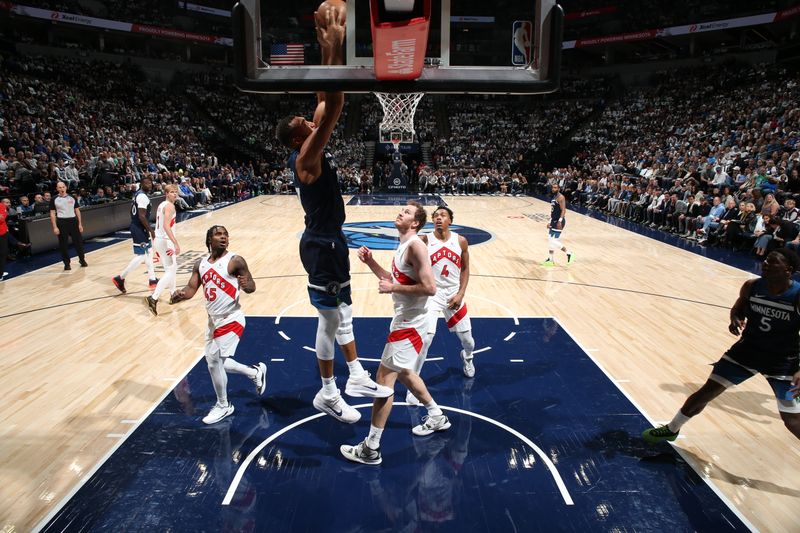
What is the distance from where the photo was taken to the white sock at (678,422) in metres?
4.04

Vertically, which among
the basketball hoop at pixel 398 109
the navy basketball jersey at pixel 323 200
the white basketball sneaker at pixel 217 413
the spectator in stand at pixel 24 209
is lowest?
the white basketball sneaker at pixel 217 413

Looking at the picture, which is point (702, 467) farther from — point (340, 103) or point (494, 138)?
point (494, 138)

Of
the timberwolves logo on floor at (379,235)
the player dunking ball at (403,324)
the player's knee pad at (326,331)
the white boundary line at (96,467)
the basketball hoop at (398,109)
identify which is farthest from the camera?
the basketball hoop at (398,109)

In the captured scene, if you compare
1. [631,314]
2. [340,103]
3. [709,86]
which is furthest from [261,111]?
[340,103]

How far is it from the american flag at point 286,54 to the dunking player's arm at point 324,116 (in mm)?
629

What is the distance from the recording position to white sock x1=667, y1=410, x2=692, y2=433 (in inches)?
159

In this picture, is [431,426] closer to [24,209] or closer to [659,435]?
[659,435]

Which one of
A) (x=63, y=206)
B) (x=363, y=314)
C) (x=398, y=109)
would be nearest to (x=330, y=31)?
(x=363, y=314)

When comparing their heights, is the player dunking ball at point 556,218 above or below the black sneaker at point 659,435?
above

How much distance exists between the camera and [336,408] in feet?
14.4

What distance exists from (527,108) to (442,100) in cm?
614

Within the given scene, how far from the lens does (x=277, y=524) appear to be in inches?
132

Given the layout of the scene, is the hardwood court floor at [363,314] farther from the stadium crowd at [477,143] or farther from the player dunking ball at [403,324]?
the stadium crowd at [477,143]

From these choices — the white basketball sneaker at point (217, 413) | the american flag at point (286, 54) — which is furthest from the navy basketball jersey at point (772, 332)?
the white basketball sneaker at point (217, 413)
